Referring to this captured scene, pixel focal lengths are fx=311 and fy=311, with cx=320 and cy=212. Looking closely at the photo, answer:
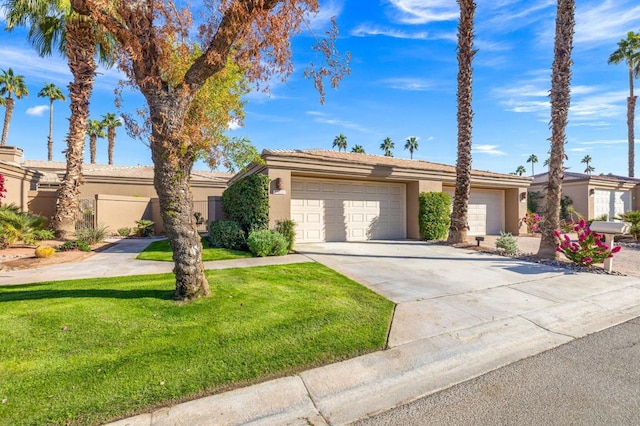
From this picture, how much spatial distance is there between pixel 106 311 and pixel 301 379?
10.5 feet

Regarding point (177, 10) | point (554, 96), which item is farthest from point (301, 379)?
point (554, 96)

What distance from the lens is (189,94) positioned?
4.54 m

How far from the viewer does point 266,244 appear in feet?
30.9

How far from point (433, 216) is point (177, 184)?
11.6 m

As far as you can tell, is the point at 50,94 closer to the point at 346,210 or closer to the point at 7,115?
the point at 7,115

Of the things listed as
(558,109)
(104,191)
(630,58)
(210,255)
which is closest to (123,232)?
(104,191)

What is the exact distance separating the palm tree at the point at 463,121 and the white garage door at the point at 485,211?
3633 millimetres

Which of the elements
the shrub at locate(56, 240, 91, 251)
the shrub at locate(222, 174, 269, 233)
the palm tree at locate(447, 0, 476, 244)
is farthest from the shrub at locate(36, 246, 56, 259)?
the palm tree at locate(447, 0, 476, 244)

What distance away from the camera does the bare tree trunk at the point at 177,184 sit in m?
4.36

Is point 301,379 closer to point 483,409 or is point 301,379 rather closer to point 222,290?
point 483,409

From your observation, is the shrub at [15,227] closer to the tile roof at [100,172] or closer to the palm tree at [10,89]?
the tile roof at [100,172]

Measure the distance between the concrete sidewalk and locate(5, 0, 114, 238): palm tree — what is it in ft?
22.6

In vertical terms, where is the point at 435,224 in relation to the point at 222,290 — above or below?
above

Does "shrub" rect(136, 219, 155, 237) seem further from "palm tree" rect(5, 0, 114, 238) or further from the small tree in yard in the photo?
the small tree in yard
